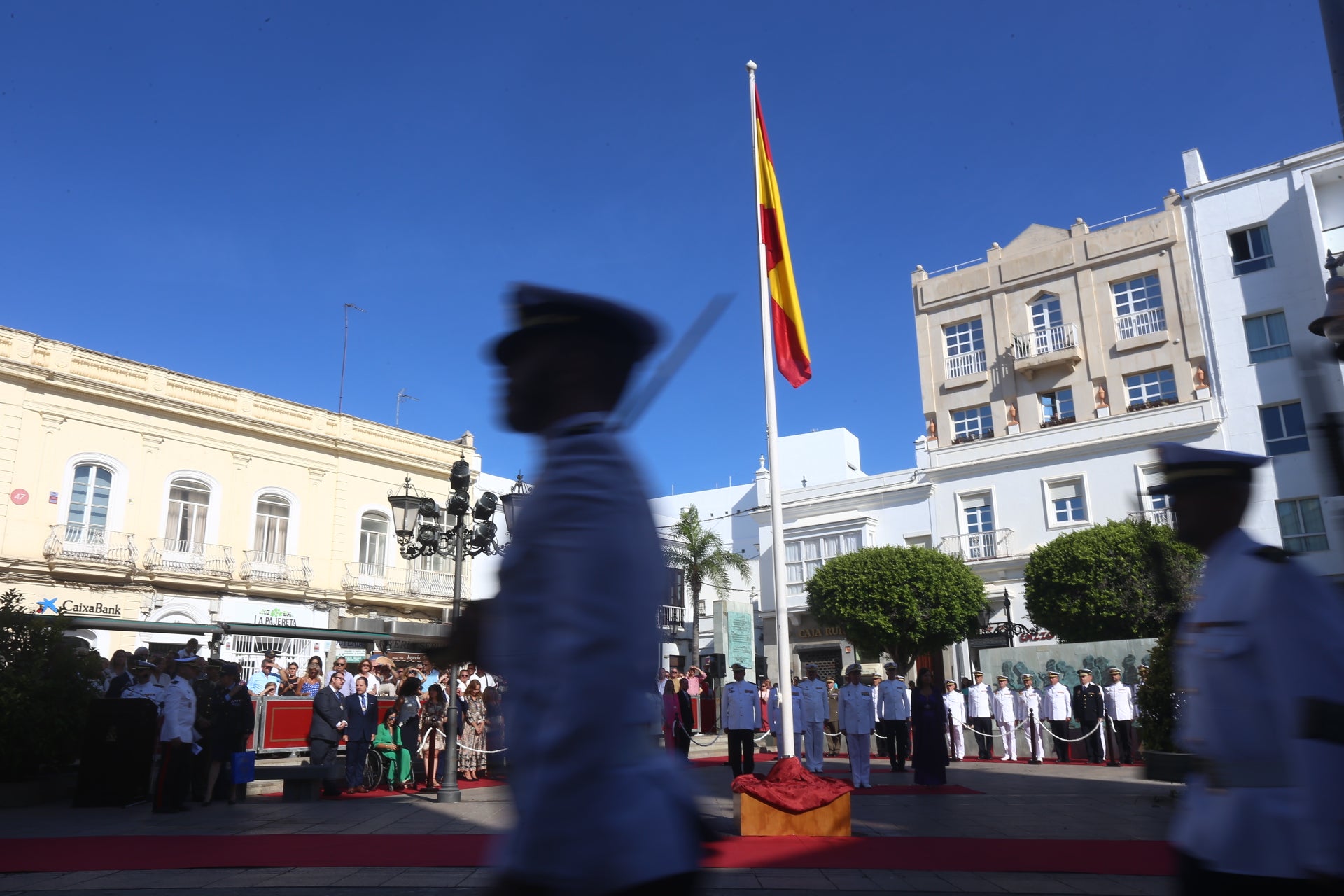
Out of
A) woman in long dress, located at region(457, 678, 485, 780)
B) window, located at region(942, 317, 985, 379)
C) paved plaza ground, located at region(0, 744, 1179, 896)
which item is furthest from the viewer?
window, located at region(942, 317, 985, 379)

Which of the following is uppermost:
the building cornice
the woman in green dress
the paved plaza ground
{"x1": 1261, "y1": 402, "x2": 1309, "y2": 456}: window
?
the building cornice

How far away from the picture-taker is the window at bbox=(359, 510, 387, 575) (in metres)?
31.8

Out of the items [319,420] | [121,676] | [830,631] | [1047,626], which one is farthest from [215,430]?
[1047,626]

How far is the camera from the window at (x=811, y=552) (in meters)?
35.8

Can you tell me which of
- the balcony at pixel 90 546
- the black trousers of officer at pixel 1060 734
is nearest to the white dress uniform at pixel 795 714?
the black trousers of officer at pixel 1060 734

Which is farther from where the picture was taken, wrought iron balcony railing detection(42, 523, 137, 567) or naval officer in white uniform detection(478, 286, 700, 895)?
wrought iron balcony railing detection(42, 523, 137, 567)

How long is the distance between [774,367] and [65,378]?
22.8 metres

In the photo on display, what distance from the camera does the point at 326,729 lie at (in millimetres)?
12602

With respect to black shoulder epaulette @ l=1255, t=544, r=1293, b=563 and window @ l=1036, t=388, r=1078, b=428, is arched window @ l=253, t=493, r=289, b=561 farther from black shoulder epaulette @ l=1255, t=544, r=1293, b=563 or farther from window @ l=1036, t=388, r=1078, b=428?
black shoulder epaulette @ l=1255, t=544, r=1293, b=563

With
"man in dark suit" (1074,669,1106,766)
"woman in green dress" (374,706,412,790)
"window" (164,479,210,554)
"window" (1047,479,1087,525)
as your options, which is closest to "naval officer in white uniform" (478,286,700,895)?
"woman in green dress" (374,706,412,790)

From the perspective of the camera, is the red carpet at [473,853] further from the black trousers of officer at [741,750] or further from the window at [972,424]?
the window at [972,424]

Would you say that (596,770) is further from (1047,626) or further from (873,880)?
(1047,626)

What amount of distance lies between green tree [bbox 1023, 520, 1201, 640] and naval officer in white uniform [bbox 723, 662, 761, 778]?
16.0 meters

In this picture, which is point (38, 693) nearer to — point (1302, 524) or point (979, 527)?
point (979, 527)
